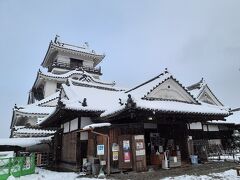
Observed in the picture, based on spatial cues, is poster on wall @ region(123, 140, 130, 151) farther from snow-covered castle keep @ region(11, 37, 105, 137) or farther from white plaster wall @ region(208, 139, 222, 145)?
snow-covered castle keep @ region(11, 37, 105, 137)

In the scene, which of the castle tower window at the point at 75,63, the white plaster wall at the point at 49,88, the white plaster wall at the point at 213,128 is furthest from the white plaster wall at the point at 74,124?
the castle tower window at the point at 75,63

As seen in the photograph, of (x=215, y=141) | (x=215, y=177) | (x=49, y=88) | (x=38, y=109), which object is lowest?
(x=215, y=177)

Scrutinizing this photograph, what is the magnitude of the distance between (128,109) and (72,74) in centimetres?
2401

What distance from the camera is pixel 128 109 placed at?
11891mm

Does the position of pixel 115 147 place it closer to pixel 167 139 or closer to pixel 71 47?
pixel 167 139

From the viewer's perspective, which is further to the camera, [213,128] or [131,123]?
[213,128]

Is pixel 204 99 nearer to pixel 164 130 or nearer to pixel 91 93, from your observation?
pixel 164 130

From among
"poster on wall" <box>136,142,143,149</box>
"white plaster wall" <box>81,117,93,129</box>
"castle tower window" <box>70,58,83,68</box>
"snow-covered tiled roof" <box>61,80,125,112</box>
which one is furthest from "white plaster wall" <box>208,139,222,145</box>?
"castle tower window" <box>70,58,83,68</box>

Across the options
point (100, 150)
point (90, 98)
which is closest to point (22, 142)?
point (90, 98)

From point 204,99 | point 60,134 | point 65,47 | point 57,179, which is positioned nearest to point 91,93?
point 60,134

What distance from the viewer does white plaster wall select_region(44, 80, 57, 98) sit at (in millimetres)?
34291

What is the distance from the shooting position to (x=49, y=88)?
114ft

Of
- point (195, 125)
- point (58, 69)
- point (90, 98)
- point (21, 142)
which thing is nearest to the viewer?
point (90, 98)

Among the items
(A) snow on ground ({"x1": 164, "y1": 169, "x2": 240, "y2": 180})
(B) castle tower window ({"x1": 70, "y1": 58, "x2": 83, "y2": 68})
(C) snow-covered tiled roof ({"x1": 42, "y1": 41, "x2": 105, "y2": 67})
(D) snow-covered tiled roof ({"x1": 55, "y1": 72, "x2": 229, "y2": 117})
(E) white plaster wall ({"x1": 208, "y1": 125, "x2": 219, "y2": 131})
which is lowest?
(A) snow on ground ({"x1": 164, "y1": 169, "x2": 240, "y2": 180})
